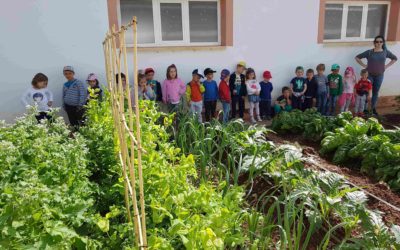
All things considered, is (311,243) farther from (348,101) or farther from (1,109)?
(348,101)

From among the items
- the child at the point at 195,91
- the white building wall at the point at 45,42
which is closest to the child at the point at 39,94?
the white building wall at the point at 45,42

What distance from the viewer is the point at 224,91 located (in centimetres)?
610

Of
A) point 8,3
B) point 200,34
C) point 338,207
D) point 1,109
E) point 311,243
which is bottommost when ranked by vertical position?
point 311,243

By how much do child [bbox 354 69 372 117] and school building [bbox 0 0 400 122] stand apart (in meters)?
0.54

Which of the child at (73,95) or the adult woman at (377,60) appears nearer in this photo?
the child at (73,95)

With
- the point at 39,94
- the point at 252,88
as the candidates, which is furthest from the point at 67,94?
the point at 252,88

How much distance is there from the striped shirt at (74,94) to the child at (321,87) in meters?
4.41

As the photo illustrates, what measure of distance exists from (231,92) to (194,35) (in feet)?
4.13

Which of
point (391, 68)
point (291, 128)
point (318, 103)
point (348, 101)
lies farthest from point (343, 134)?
point (391, 68)

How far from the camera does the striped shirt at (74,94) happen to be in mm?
5094

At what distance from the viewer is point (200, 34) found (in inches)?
251

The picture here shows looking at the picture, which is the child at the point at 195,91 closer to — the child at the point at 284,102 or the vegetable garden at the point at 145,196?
the child at the point at 284,102

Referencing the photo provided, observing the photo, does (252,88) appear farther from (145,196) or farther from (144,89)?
(145,196)

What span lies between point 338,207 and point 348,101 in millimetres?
5141
